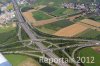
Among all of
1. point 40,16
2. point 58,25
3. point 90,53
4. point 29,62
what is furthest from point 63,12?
point 29,62

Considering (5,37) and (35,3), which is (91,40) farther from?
(35,3)

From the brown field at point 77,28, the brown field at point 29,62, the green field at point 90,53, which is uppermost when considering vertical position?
the brown field at point 77,28

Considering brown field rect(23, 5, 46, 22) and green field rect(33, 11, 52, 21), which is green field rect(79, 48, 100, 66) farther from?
brown field rect(23, 5, 46, 22)

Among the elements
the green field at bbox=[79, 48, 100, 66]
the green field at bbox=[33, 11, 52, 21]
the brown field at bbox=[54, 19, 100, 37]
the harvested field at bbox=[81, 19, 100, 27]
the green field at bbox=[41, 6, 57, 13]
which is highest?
the green field at bbox=[41, 6, 57, 13]

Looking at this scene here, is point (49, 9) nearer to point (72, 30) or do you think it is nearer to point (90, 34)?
point (72, 30)

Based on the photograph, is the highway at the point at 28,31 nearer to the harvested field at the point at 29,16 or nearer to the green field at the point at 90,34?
the harvested field at the point at 29,16

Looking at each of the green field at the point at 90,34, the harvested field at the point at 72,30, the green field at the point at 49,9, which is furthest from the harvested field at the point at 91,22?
the green field at the point at 49,9

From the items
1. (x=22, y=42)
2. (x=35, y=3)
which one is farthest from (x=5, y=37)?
(x=35, y=3)

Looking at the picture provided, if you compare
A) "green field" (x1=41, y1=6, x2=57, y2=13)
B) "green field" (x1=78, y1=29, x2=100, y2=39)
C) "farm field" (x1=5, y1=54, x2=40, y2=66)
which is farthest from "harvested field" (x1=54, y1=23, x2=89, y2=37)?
"green field" (x1=41, y1=6, x2=57, y2=13)

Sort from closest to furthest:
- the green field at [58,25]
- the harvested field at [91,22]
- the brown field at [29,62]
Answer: the brown field at [29,62]
the harvested field at [91,22]
the green field at [58,25]
